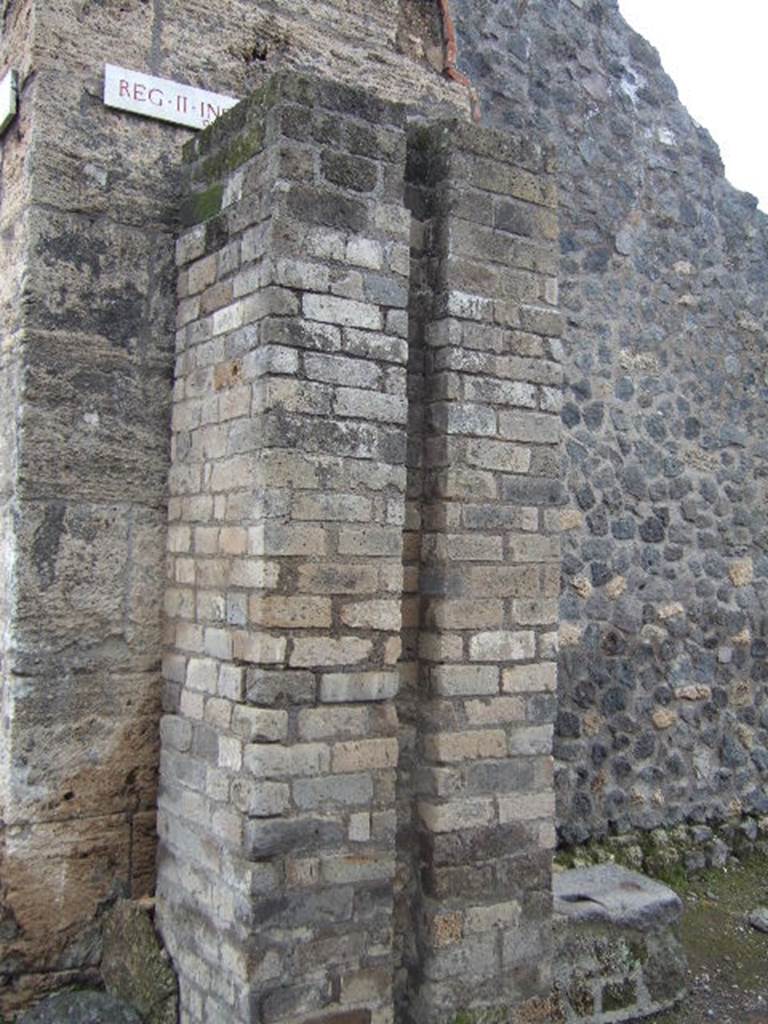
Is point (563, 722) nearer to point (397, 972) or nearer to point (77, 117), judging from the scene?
point (397, 972)

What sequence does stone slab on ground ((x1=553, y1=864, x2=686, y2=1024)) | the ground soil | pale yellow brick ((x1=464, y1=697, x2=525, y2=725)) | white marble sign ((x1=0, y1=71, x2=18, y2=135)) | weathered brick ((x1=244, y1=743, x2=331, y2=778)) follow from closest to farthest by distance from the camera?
weathered brick ((x1=244, y1=743, x2=331, y2=778)), pale yellow brick ((x1=464, y1=697, x2=525, y2=725)), white marble sign ((x1=0, y1=71, x2=18, y2=135)), stone slab on ground ((x1=553, y1=864, x2=686, y2=1024)), the ground soil

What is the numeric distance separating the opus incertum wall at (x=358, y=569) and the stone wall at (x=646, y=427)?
299 cm

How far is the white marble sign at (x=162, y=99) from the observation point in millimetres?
4324

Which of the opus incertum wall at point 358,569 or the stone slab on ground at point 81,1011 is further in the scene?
the stone slab on ground at point 81,1011

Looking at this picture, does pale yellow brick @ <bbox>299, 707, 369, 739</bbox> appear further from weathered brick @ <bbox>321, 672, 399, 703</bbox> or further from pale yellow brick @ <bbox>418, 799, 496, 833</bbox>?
pale yellow brick @ <bbox>418, 799, 496, 833</bbox>

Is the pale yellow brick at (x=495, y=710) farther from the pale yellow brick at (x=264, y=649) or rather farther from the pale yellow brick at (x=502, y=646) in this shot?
the pale yellow brick at (x=264, y=649)

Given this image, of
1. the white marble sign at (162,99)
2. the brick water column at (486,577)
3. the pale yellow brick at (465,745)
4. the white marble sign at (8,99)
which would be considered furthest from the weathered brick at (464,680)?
the white marble sign at (8,99)

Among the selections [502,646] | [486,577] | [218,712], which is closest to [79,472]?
[218,712]

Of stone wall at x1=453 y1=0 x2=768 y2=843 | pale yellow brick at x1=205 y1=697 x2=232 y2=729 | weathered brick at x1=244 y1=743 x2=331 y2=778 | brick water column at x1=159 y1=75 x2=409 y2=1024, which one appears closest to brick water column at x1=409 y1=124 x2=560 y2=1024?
brick water column at x1=159 y1=75 x2=409 y2=1024

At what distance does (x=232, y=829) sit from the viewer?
372 cm

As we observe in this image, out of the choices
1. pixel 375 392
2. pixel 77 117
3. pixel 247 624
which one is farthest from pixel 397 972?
pixel 77 117

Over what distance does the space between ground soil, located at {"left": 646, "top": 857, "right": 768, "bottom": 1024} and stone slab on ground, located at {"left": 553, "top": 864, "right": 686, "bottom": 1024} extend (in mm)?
148

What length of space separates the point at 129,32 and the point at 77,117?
451 mm

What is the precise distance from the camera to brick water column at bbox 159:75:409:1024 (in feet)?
12.0
